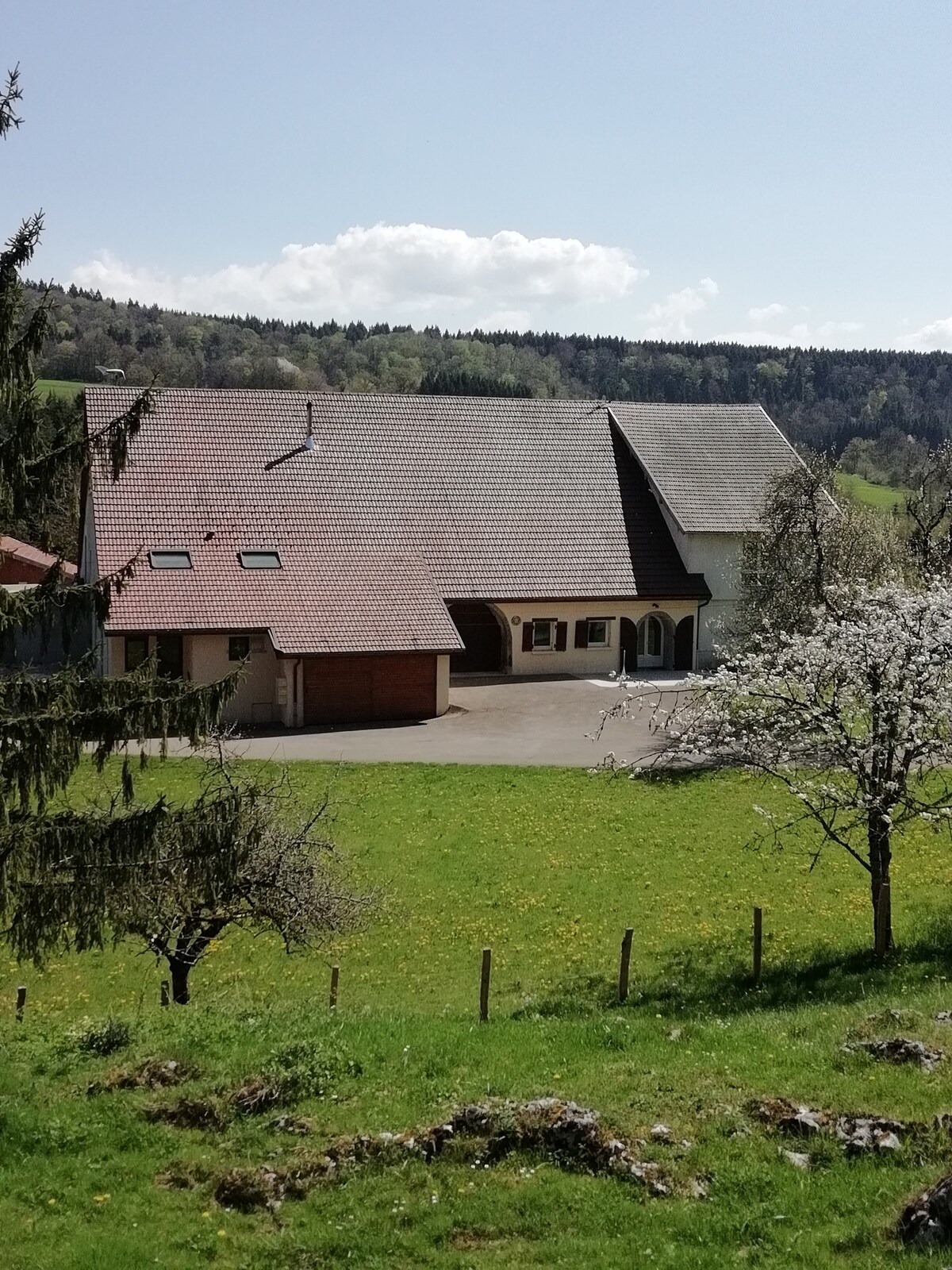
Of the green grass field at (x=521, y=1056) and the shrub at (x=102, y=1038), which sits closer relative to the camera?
the green grass field at (x=521, y=1056)

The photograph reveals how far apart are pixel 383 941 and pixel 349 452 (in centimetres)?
2322

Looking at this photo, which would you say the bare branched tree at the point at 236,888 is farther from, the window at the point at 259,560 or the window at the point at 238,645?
the window at the point at 259,560

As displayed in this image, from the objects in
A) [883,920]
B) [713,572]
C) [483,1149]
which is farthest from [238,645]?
[483,1149]

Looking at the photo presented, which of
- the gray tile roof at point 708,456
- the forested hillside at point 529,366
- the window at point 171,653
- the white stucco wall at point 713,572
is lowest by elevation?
the window at point 171,653

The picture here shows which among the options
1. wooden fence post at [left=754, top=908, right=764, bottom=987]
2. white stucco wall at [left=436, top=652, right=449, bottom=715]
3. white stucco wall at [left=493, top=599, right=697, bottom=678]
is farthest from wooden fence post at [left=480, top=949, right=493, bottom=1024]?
white stucco wall at [left=493, top=599, right=697, bottom=678]

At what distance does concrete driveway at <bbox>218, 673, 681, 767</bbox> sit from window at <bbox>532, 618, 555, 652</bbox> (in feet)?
7.65

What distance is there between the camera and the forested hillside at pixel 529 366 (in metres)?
108

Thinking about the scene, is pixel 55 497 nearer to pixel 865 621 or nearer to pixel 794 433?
pixel 865 621

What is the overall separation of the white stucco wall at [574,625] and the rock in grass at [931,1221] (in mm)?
29554

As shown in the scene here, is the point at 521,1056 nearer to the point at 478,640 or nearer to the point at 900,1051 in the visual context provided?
the point at 900,1051

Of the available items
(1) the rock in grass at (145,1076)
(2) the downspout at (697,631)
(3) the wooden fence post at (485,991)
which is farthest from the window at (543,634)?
(1) the rock in grass at (145,1076)

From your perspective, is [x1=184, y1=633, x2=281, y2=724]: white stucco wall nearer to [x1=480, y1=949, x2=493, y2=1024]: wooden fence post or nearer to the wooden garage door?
the wooden garage door

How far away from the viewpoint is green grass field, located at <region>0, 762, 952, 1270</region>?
821 cm

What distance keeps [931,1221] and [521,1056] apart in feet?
14.9
